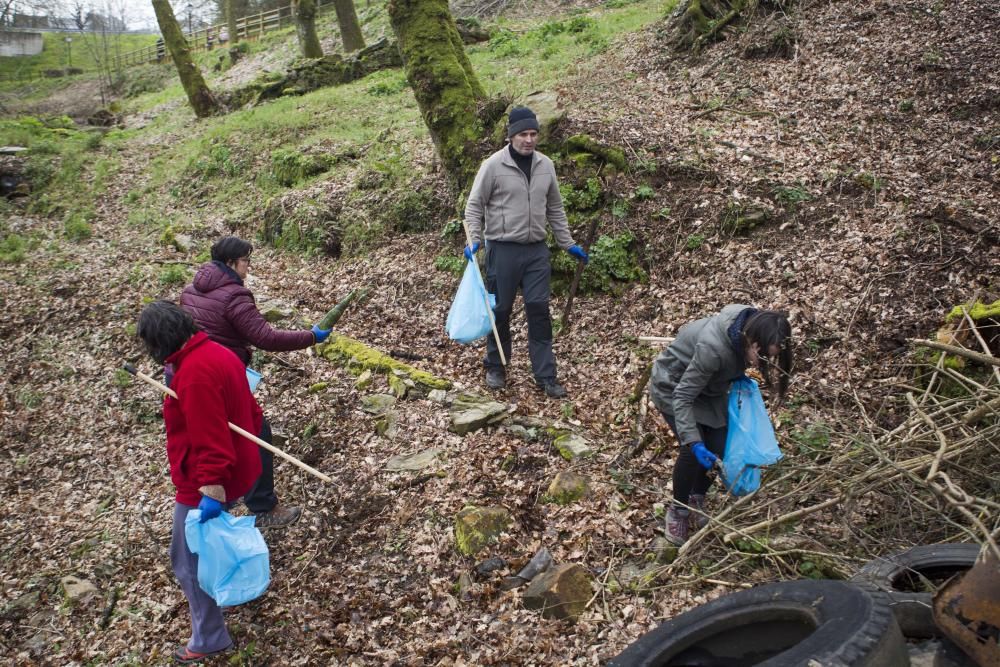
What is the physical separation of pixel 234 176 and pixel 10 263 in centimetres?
383

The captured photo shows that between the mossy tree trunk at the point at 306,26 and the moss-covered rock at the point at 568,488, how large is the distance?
641 inches

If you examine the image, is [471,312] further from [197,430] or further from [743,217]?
[743,217]

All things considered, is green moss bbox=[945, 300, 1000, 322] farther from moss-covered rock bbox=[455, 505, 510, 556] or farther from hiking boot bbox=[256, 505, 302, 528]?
hiking boot bbox=[256, 505, 302, 528]

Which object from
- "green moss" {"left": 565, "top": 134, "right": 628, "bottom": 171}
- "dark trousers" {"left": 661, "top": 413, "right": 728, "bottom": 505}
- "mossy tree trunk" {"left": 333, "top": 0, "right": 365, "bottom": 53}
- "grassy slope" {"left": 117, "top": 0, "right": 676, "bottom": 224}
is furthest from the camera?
"mossy tree trunk" {"left": 333, "top": 0, "right": 365, "bottom": 53}

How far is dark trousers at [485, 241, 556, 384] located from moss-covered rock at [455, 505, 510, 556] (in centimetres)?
168

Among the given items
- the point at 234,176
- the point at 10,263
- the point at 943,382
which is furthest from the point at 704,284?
the point at 10,263

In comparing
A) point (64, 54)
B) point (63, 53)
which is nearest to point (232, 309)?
point (64, 54)

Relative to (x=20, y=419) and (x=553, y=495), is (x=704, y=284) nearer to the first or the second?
(x=553, y=495)

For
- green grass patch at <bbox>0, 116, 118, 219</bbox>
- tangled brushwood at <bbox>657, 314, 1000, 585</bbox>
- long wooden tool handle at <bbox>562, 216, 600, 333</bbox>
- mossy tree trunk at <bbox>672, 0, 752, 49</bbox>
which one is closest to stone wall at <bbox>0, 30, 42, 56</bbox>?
green grass patch at <bbox>0, 116, 118, 219</bbox>

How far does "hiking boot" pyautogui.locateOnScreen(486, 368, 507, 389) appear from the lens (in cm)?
604

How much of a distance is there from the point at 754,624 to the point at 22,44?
44.3 metres

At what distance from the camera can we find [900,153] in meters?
6.90

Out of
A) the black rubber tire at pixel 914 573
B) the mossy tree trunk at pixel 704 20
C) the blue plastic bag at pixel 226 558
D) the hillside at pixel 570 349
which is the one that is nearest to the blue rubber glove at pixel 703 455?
the hillside at pixel 570 349

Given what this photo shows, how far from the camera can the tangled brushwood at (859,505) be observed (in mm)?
3594
